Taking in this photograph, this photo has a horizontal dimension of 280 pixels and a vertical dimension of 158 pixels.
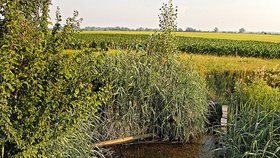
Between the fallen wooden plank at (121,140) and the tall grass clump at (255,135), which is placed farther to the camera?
the fallen wooden plank at (121,140)

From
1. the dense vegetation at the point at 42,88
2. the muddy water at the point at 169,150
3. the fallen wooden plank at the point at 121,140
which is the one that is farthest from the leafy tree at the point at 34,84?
the muddy water at the point at 169,150

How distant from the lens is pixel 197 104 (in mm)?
6391

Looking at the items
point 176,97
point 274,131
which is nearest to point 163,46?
point 176,97

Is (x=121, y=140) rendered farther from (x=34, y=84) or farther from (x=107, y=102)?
(x=34, y=84)

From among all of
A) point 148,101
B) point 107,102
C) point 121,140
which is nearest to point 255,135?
point 148,101

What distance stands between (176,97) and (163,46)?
4.79ft

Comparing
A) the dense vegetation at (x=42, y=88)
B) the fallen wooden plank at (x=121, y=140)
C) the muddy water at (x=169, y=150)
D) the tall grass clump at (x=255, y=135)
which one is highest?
the dense vegetation at (x=42, y=88)

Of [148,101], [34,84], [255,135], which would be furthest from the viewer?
[148,101]

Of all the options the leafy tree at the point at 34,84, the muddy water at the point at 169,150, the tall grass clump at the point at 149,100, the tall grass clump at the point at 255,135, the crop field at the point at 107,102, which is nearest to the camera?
the leafy tree at the point at 34,84

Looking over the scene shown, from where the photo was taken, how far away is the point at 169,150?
585 cm

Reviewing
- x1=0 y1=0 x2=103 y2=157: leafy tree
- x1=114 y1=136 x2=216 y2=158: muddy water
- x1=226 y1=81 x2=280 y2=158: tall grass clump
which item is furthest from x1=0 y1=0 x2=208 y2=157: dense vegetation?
x1=226 y1=81 x2=280 y2=158: tall grass clump

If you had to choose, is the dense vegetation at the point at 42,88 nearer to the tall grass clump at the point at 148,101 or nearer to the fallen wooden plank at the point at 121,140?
the fallen wooden plank at the point at 121,140

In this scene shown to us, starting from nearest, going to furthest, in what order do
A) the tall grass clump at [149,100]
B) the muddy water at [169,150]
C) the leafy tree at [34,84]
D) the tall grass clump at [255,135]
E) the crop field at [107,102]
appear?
the leafy tree at [34,84], the crop field at [107,102], the tall grass clump at [255,135], the muddy water at [169,150], the tall grass clump at [149,100]

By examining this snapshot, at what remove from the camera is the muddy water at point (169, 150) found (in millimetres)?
5648
